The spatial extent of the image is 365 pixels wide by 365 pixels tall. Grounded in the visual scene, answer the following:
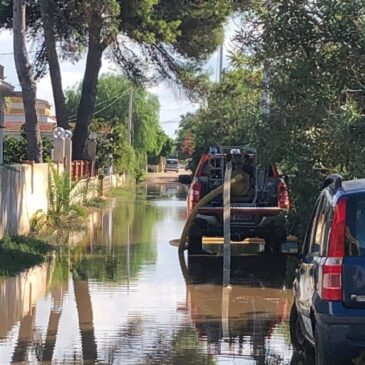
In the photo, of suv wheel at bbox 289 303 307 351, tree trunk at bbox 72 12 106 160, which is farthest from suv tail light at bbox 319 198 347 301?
tree trunk at bbox 72 12 106 160

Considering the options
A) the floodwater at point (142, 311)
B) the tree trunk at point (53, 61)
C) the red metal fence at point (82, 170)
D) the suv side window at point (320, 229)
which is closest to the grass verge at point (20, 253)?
the floodwater at point (142, 311)

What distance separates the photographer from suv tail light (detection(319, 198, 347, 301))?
6719 millimetres

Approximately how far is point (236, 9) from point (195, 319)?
8.46m

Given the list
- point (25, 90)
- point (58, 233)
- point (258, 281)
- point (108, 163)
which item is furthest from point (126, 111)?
point (258, 281)

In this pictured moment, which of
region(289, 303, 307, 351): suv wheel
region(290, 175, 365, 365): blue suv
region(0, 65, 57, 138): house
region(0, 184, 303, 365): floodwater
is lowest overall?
region(0, 184, 303, 365): floodwater

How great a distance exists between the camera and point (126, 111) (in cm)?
7456

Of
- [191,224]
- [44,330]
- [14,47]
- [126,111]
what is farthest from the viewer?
[126,111]

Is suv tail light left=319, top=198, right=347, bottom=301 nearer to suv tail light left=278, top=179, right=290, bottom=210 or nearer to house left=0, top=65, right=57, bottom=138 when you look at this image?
suv tail light left=278, top=179, right=290, bottom=210

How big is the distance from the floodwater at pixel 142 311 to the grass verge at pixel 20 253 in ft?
0.85

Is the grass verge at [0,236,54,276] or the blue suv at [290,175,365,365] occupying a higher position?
the blue suv at [290,175,365,365]

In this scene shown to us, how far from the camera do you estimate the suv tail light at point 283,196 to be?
656 inches

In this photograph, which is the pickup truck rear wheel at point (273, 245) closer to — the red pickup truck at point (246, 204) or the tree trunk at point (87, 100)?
the red pickup truck at point (246, 204)

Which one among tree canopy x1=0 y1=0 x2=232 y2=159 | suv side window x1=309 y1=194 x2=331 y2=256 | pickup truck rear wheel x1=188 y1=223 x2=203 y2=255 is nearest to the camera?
suv side window x1=309 y1=194 x2=331 y2=256

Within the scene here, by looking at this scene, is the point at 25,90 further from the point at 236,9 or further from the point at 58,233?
the point at 236,9
